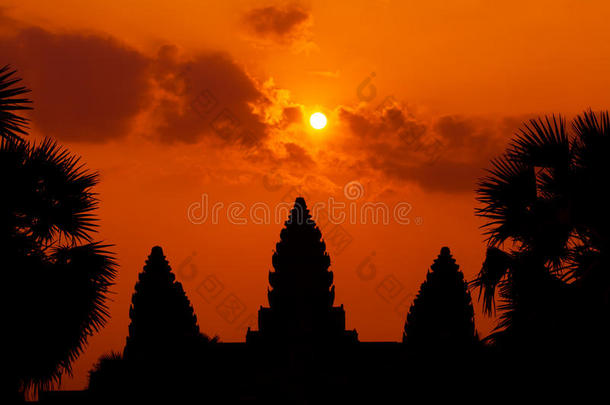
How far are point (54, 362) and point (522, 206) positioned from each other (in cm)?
957

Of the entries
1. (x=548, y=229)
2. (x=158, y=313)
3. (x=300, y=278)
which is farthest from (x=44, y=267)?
(x=300, y=278)

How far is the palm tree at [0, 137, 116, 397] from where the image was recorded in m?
15.4

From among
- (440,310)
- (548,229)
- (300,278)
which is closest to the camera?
(548,229)

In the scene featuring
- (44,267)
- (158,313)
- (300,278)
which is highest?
(300,278)

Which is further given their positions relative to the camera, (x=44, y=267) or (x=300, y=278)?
(x=300, y=278)

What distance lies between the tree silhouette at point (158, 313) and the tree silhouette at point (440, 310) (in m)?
13.8

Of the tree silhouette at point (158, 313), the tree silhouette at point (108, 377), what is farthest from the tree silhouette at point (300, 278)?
the tree silhouette at point (108, 377)

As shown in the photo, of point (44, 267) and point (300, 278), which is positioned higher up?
point (300, 278)

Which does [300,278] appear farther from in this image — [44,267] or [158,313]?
[44,267]

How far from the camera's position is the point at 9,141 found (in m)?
15.7

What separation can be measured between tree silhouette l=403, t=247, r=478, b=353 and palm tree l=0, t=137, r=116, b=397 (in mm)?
34686

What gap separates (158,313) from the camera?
2064 inches

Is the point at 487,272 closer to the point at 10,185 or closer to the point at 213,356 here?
the point at 10,185

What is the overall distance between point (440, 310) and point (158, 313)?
18.0 meters
